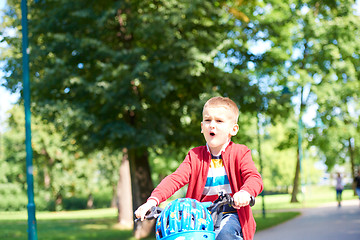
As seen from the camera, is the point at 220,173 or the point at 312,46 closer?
the point at 220,173

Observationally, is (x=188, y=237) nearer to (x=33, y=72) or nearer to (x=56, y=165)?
(x=33, y=72)

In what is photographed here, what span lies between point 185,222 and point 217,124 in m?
0.75

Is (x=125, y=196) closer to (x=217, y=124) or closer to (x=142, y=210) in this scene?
(x=217, y=124)

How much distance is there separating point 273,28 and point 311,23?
12.7 m

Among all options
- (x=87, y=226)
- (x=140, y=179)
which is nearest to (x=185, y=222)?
(x=140, y=179)

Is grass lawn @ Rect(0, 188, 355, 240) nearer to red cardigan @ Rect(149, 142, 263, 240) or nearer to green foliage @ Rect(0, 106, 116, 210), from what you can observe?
green foliage @ Rect(0, 106, 116, 210)

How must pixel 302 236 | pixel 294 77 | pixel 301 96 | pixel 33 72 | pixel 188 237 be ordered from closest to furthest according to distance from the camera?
pixel 188 237 → pixel 302 236 → pixel 33 72 → pixel 294 77 → pixel 301 96

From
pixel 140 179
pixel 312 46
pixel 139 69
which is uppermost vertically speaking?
pixel 312 46

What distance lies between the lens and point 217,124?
9.49ft

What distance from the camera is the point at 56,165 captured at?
4272cm

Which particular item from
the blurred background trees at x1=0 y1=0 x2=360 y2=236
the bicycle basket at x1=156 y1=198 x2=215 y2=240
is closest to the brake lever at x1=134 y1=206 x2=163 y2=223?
the bicycle basket at x1=156 y1=198 x2=215 y2=240

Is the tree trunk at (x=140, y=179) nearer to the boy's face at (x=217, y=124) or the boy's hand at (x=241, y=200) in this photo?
the boy's face at (x=217, y=124)

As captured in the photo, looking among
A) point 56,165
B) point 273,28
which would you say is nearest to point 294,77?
point 273,28

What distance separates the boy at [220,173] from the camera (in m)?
2.85
